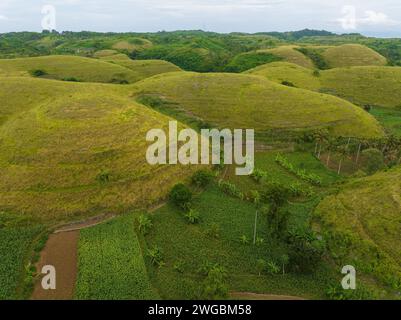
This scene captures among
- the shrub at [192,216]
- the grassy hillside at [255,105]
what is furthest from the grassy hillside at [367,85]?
the shrub at [192,216]

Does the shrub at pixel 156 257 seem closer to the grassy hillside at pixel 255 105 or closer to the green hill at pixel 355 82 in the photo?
the grassy hillside at pixel 255 105

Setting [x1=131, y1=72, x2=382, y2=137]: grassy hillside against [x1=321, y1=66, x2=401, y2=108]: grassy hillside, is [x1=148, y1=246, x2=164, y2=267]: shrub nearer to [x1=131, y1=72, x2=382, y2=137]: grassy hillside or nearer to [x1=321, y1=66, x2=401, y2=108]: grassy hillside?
[x1=131, y1=72, x2=382, y2=137]: grassy hillside

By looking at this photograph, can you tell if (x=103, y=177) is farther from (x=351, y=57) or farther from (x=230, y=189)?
(x=351, y=57)

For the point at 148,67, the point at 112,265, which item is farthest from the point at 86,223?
the point at 148,67

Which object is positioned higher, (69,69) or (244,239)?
(69,69)

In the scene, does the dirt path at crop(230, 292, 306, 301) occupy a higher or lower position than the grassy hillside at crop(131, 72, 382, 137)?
lower

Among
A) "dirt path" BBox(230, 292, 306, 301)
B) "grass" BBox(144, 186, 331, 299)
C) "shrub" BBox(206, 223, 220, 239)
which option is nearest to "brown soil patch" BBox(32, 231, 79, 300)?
"grass" BBox(144, 186, 331, 299)
